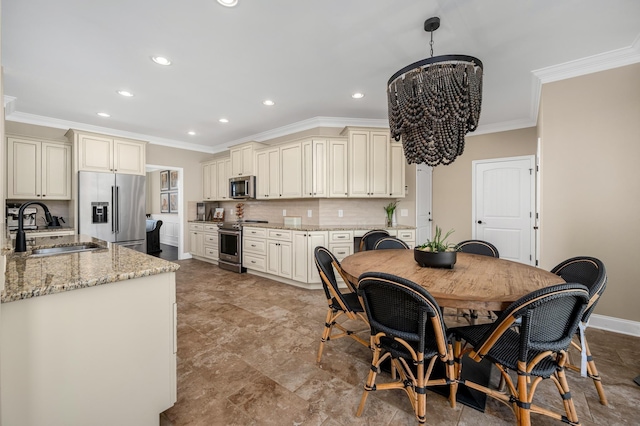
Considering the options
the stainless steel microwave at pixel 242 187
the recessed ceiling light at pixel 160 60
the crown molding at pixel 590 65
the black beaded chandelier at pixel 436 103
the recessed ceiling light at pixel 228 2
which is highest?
the recessed ceiling light at pixel 160 60

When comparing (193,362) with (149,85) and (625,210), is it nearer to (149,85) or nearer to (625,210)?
(149,85)

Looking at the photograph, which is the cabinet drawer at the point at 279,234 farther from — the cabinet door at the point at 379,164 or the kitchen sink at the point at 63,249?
the kitchen sink at the point at 63,249

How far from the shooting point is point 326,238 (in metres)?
3.97

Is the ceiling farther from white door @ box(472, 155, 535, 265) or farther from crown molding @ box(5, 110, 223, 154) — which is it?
white door @ box(472, 155, 535, 265)

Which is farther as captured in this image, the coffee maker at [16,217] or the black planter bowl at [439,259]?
the coffee maker at [16,217]

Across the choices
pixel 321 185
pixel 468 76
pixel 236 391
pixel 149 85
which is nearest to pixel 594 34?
pixel 468 76

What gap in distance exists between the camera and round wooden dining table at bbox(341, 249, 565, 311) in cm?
144

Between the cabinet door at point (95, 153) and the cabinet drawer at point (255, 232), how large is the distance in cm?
242

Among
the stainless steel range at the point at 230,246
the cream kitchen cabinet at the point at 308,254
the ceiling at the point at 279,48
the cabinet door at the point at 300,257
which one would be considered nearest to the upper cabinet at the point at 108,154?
the ceiling at the point at 279,48

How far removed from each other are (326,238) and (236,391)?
2.38 m

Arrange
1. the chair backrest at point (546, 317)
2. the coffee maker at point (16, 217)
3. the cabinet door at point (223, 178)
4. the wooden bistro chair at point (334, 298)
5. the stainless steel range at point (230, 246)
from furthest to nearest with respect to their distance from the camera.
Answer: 1. the cabinet door at point (223, 178)
2. the stainless steel range at point (230, 246)
3. the coffee maker at point (16, 217)
4. the wooden bistro chair at point (334, 298)
5. the chair backrest at point (546, 317)

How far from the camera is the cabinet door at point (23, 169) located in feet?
12.8

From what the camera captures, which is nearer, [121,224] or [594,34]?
[594,34]

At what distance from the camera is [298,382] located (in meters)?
1.90
